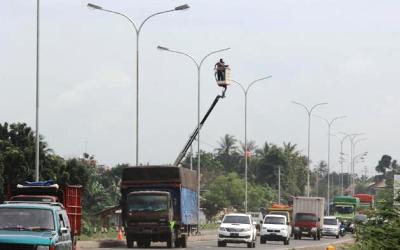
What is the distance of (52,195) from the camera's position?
2766 centimetres

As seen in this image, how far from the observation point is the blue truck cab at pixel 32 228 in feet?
55.5

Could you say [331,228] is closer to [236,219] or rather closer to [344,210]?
[344,210]

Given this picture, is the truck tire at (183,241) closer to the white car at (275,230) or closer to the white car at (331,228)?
the white car at (275,230)

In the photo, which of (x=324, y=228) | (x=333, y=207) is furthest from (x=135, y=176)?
(x=333, y=207)

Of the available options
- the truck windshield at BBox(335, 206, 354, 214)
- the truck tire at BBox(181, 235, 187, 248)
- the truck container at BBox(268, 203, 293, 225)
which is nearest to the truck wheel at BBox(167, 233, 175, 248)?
the truck tire at BBox(181, 235, 187, 248)

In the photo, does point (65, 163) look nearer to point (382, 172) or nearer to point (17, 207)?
point (17, 207)

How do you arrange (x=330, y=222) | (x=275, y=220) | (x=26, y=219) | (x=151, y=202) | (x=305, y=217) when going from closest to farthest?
(x=26, y=219), (x=151, y=202), (x=275, y=220), (x=305, y=217), (x=330, y=222)

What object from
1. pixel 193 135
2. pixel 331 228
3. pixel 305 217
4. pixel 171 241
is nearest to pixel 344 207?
pixel 331 228

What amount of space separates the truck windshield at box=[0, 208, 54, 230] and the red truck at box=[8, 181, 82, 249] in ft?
26.7

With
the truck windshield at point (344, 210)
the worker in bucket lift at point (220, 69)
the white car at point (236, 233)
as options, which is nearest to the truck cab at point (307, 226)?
the worker in bucket lift at point (220, 69)

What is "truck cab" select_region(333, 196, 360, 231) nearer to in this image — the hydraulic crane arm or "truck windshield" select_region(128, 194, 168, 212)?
the hydraulic crane arm

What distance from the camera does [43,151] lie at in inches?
2259

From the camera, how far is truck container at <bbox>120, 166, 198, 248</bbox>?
4047 centimetres

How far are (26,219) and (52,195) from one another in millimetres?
9595
